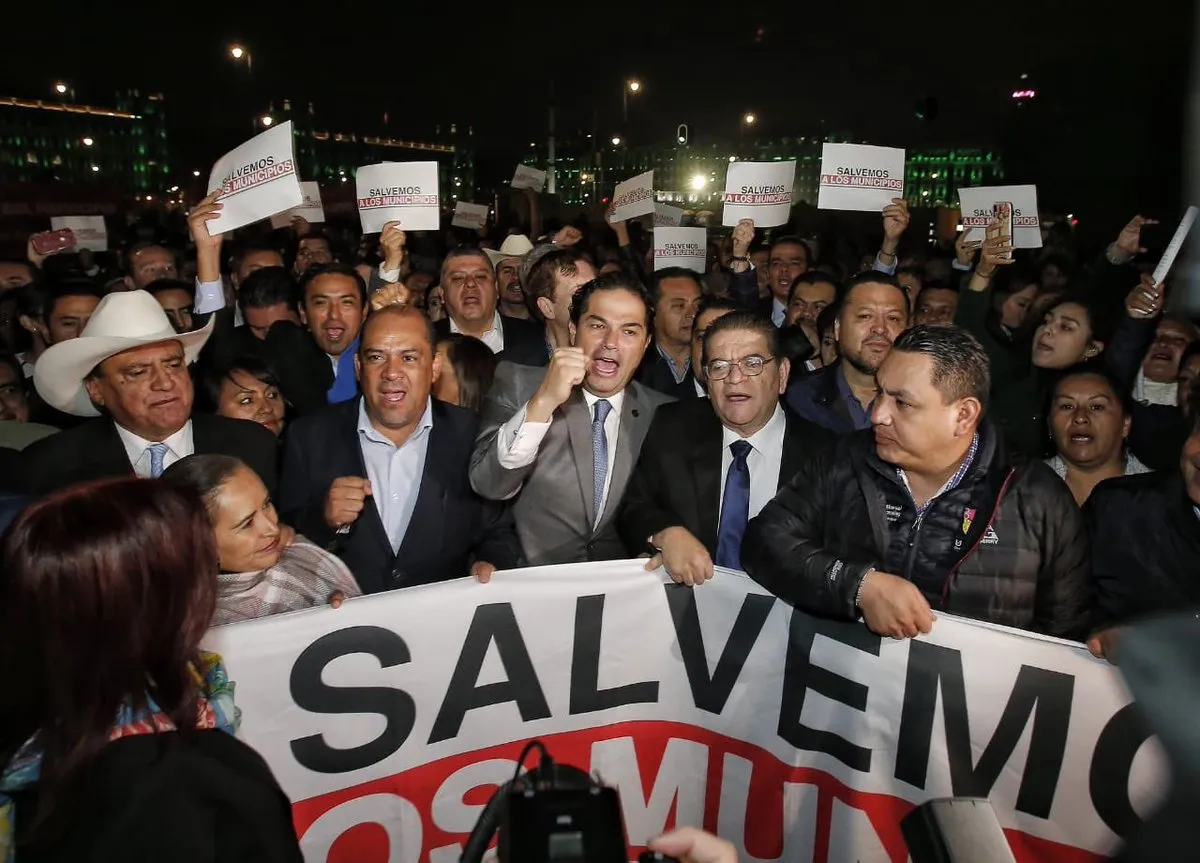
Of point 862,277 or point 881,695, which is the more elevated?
point 862,277

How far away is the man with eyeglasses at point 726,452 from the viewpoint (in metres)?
3.53

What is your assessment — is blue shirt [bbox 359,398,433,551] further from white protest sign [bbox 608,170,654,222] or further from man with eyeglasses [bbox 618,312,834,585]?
white protest sign [bbox 608,170,654,222]

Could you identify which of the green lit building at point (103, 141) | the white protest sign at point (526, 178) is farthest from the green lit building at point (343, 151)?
the white protest sign at point (526, 178)

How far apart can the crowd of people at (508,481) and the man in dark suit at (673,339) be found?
0.04 m

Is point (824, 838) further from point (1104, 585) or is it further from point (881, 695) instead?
point (1104, 585)

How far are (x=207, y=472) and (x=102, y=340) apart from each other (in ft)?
3.96

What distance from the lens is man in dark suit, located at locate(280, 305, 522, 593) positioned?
3516 mm

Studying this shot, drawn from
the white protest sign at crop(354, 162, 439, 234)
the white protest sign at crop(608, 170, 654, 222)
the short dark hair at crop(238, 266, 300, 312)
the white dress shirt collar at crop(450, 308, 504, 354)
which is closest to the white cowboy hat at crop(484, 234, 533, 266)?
the white protest sign at crop(608, 170, 654, 222)

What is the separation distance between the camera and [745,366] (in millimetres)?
3545

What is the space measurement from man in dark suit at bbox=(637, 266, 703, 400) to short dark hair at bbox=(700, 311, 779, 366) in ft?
6.56

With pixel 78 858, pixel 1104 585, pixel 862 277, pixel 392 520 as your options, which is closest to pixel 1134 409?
pixel 862 277

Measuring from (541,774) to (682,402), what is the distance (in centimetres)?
235

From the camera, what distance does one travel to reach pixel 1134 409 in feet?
14.8

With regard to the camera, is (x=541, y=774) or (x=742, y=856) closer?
(x=541, y=774)
